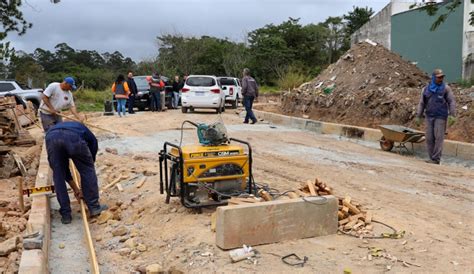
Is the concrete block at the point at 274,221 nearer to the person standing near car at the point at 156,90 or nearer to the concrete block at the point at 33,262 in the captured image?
the concrete block at the point at 33,262

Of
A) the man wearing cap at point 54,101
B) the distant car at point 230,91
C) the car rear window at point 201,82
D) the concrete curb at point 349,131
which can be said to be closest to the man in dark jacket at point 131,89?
the car rear window at point 201,82

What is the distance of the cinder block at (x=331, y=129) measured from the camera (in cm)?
1495

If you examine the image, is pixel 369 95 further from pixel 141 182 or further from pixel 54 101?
pixel 54 101

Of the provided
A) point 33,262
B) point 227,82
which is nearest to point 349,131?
point 33,262

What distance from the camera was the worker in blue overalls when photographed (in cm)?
678

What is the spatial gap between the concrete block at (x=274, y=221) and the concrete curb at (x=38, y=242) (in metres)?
1.78

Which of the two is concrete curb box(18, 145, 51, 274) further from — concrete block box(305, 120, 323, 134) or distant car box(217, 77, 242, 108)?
distant car box(217, 77, 242, 108)

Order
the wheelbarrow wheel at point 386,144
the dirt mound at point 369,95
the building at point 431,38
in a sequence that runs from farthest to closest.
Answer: the building at point 431,38 → the dirt mound at point 369,95 → the wheelbarrow wheel at point 386,144

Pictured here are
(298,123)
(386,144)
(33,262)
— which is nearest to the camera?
(33,262)

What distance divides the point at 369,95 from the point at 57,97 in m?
9.99

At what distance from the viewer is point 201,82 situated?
21594mm

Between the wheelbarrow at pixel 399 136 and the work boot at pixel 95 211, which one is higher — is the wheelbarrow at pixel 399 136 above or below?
above

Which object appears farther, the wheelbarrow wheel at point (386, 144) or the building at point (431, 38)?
the building at point (431, 38)

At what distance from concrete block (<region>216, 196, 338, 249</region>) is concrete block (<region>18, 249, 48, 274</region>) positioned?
5.71ft
